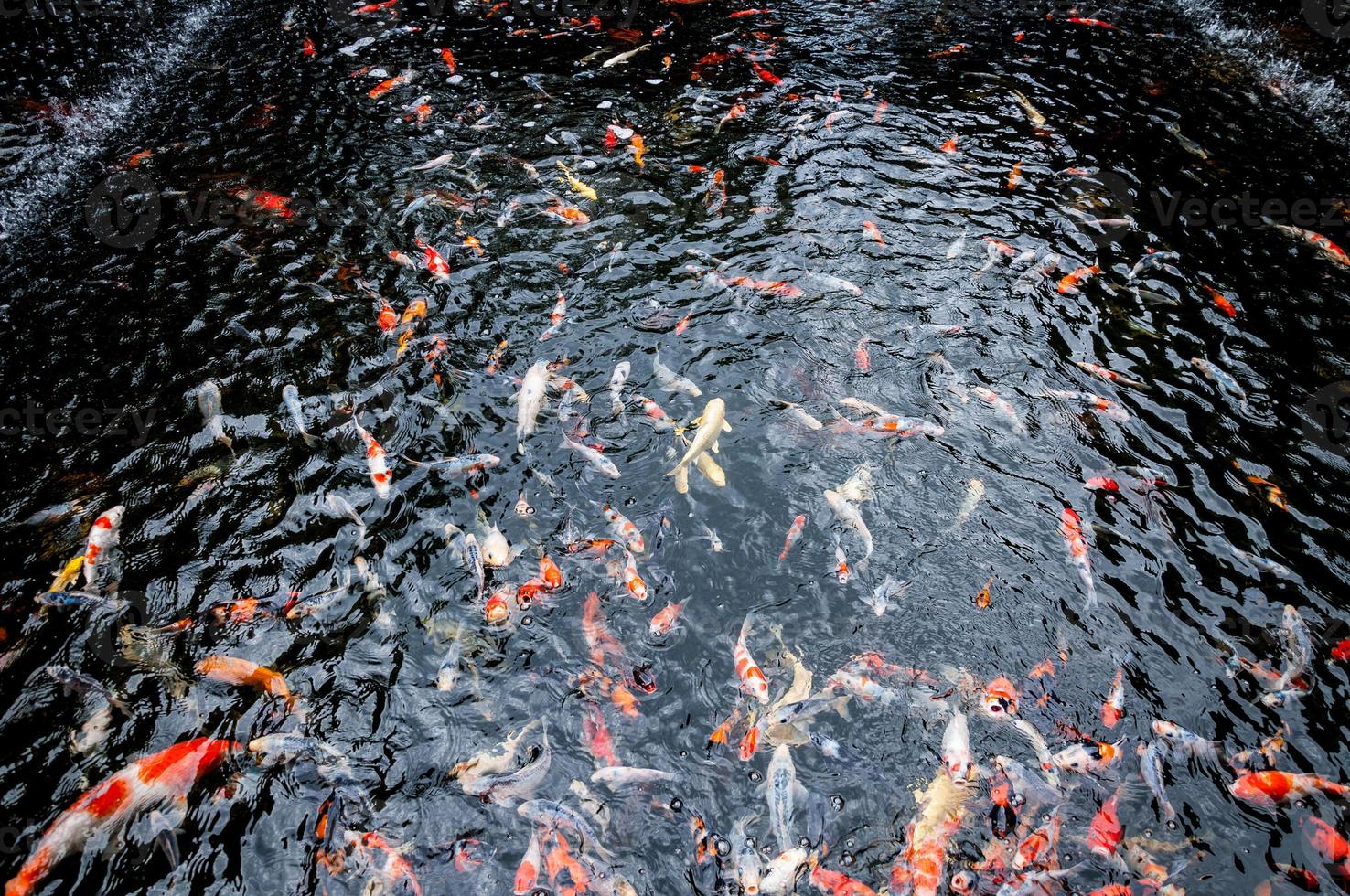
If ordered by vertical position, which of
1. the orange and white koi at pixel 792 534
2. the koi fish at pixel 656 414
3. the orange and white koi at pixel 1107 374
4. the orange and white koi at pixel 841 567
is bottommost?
the koi fish at pixel 656 414

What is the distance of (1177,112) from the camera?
39.9 feet

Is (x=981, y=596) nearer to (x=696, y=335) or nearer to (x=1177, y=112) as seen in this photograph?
(x=696, y=335)

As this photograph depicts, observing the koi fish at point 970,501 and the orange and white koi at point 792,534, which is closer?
the orange and white koi at point 792,534

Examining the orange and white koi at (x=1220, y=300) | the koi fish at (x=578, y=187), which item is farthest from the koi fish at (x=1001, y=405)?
the koi fish at (x=578, y=187)

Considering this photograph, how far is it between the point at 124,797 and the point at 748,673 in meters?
4.30

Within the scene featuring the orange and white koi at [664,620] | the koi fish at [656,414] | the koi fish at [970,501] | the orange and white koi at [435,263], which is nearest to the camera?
the orange and white koi at [664,620]

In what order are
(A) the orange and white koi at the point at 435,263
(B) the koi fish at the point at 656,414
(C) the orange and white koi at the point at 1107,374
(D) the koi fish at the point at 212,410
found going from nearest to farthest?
(D) the koi fish at the point at 212,410 → (B) the koi fish at the point at 656,414 → (C) the orange and white koi at the point at 1107,374 → (A) the orange and white koi at the point at 435,263

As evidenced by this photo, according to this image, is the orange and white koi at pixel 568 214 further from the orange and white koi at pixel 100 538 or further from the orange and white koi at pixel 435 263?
the orange and white koi at pixel 100 538

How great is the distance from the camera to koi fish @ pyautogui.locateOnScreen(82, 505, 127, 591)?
19.0 ft

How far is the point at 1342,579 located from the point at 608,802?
6.45 m

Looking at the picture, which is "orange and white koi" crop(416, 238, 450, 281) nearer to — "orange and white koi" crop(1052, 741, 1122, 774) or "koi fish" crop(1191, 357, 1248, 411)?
"orange and white koi" crop(1052, 741, 1122, 774)

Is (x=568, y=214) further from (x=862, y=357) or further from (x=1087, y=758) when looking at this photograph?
(x=1087, y=758)

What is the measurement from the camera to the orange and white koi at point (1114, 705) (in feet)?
17.1

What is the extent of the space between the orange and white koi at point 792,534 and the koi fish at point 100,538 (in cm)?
578
